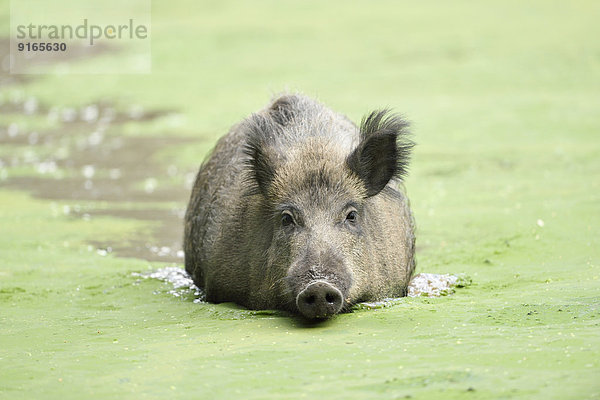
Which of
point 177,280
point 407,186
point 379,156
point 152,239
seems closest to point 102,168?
point 152,239

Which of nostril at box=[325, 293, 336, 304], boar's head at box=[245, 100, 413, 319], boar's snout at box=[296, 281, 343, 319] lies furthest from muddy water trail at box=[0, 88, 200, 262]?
nostril at box=[325, 293, 336, 304]

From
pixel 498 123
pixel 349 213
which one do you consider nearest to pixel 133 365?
pixel 349 213

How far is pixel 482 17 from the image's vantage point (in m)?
29.0

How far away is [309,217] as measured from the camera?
7156 mm

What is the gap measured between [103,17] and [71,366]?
30675 mm

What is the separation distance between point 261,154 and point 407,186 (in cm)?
676

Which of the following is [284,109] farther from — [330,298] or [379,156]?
[330,298]

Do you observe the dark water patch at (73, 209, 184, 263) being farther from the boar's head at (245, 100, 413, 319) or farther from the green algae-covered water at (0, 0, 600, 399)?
the boar's head at (245, 100, 413, 319)

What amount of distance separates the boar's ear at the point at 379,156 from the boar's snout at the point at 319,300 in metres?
1.39

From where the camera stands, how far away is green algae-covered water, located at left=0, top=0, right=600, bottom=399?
5598mm

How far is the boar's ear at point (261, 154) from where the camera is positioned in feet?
25.1

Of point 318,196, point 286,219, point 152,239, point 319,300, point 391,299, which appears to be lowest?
point 391,299

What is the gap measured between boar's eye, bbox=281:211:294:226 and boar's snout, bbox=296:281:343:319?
88 centimetres

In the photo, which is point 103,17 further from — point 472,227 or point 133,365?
point 133,365
